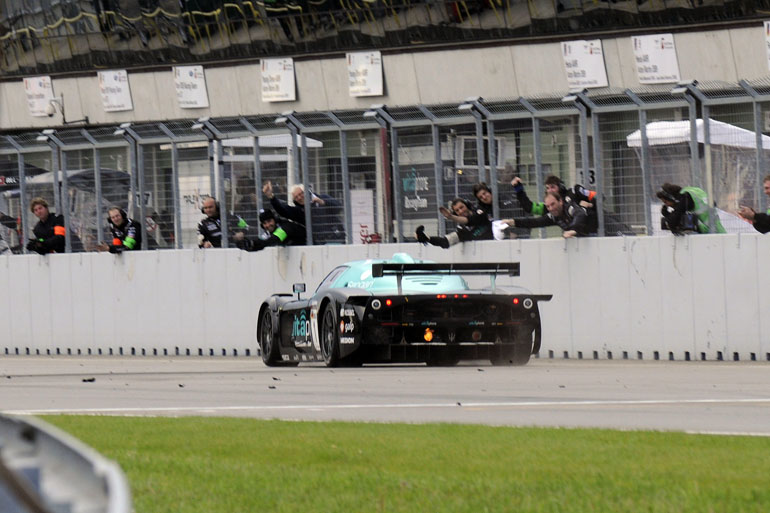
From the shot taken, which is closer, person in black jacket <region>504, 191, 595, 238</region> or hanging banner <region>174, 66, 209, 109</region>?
person in black jacket <region>504, 191, 595, 238</region>

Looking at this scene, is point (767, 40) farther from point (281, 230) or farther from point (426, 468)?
point (426, 468)

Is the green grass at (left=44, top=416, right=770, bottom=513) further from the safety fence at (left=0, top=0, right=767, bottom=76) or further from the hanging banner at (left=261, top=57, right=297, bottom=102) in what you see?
the hanging banner at (left=261, top=57, right=297, bottom=102)

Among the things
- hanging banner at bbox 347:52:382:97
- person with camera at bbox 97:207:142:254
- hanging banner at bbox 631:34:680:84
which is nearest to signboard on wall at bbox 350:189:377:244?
person with camera at bbox 97:207:142:254

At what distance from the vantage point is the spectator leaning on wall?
1652 centimetres

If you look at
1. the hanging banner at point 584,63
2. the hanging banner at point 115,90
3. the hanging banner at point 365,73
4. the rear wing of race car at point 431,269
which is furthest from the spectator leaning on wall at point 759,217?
the hanging banner at point 115,90

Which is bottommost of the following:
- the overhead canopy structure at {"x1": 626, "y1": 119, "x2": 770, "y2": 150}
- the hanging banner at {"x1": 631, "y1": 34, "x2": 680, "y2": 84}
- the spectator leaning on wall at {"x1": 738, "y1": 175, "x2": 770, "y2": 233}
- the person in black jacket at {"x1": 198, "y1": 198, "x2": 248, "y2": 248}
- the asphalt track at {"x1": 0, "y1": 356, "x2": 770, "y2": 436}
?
the asphalt track at {"x1": 0, "y1": 356, "x2": 770, "y2": 436}

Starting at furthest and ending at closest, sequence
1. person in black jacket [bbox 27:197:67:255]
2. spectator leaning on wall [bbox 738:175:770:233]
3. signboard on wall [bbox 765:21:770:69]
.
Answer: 1. signboard on wall [bbox 765:21:770:69]
2. person in black jacket [bbox 27:197:67:255]
3. spectator leaning on wall [bbox 738:175:770:233]

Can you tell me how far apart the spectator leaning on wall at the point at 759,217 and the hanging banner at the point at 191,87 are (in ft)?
56.8

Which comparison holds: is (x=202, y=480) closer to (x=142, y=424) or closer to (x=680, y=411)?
(x=142, y=424)

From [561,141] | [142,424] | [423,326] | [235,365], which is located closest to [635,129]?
[561,141]

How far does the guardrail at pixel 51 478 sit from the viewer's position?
250 cm

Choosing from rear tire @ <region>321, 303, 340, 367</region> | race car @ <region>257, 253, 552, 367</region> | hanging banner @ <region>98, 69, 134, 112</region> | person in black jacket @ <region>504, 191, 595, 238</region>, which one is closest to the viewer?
race car @ <region>257, 253, 552, 367</region>

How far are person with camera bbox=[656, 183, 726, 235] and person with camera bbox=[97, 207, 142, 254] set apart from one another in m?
8.67

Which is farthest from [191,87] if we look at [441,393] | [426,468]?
[426,468]
